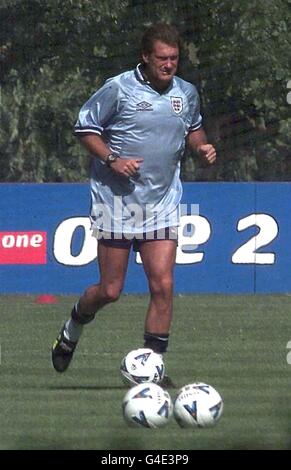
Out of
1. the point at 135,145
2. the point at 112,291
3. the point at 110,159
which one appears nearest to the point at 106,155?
the point at 110,159

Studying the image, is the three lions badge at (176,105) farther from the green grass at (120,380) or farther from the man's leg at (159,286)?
the green grass at (120,380)

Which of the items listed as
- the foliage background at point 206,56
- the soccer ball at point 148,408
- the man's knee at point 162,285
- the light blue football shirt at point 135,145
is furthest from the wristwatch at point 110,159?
the foliage background at point 206,56

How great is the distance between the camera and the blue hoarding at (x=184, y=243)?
17.8 metres

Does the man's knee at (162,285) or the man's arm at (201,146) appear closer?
the man's knee at (162,285)

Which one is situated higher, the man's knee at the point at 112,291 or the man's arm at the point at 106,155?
the man's arm at the point at 106,155

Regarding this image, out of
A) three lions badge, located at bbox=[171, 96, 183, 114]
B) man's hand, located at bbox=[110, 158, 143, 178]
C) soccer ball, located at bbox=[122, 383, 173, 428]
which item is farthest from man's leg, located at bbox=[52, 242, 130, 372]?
soccer ball, located at bbox=[122, 383, 173, 428]

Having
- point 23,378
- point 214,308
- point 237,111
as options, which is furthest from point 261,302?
point 23,378

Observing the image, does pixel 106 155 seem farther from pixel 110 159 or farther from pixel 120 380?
pixel 120 380

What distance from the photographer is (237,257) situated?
58.8 ft

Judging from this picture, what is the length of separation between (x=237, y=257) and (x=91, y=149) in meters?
8.87

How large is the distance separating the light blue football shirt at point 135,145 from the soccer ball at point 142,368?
878 millimetres

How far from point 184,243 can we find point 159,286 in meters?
8.59

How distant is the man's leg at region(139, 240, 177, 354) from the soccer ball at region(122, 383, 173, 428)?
1576 mm

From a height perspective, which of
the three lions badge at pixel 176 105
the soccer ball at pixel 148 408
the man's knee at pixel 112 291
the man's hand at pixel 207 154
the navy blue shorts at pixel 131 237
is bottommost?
the soccer ball at pixel 148 408
